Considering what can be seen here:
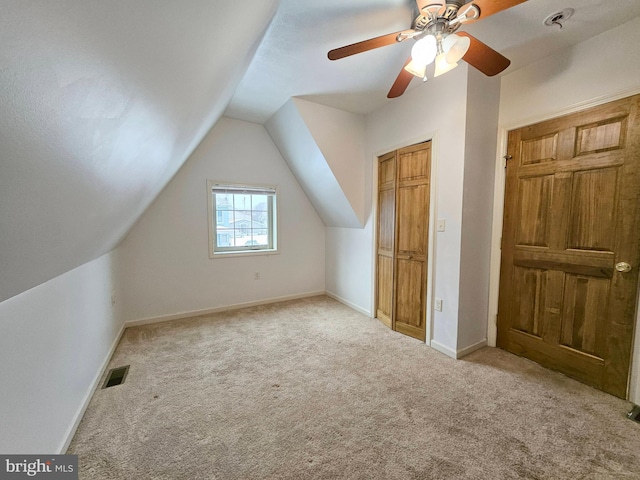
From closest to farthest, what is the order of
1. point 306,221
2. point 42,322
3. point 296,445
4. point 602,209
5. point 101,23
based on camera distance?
point 101,23, point 42,322, point 296,445, point 602,209, point 306,221

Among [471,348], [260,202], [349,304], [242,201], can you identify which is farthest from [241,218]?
[471,348]

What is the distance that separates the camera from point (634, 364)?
1.71 metres

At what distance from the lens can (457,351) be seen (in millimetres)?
2281

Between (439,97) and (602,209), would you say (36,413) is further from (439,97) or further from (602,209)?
(602,209)

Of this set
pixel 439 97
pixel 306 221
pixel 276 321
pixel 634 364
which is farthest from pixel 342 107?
pixel 634 364

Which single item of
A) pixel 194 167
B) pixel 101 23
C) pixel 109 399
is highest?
pixel 194 167

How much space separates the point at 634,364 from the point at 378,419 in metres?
1.82

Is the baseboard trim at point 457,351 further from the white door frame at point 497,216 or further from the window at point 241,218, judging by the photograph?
the window at point 241,218

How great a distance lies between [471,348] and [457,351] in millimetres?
221

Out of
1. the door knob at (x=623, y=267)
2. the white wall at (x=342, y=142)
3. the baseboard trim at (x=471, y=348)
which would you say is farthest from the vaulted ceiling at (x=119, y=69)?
the baseboard trim at (x=471, y=348)

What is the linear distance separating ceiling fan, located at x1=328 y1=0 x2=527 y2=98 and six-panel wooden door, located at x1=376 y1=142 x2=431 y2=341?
0.99 metres

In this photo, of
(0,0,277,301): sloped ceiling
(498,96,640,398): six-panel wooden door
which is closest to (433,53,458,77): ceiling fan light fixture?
(0,0,277,301): sloped ceiling

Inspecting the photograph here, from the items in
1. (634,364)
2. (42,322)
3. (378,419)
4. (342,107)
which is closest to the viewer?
(42,322)

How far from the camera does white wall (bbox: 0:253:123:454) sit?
3.28 ft
